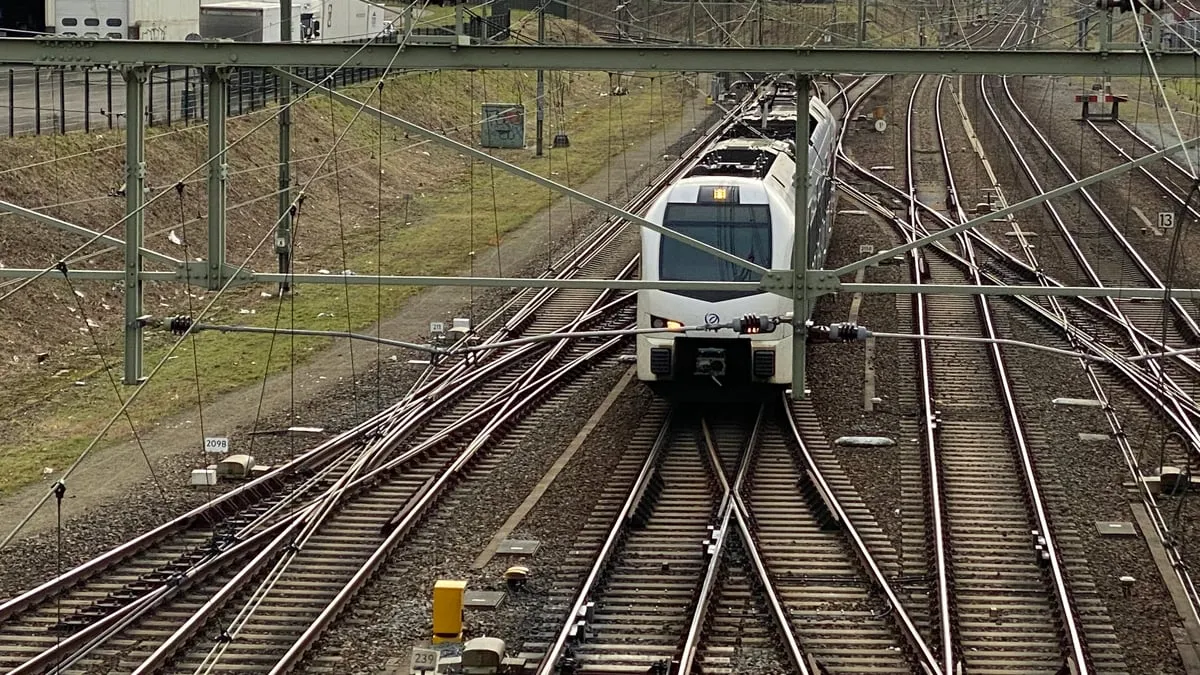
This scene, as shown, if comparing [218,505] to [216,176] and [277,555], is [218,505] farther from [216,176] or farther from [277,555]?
[216,176]

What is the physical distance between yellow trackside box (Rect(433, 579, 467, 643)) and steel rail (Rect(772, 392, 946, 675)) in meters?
3.25

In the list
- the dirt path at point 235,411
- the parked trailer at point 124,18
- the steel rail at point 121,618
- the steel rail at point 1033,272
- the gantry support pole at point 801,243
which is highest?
the parked trailer at point 124,18

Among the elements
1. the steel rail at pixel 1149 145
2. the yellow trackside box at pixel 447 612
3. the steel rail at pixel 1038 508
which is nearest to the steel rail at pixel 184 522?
the yellow trackside box at pixel 447 612

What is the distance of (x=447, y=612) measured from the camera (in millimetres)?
13039

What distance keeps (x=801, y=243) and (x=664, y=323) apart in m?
5.77

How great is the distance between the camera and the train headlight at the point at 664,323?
18797 mm

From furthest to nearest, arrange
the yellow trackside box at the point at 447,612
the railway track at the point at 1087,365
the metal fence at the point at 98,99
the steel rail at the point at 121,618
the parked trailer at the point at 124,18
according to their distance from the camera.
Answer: the metal fence at the point at 98,99
the parked trailer at the point at 124,18
the railway track at the point at 1087,365
the yellow trackside box at the point at 447,612
the steel rail at the point at 121,618

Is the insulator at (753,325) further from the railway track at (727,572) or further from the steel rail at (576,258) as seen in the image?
the steel rail at (576,258)

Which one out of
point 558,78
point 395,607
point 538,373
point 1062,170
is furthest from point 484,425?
point 558,78

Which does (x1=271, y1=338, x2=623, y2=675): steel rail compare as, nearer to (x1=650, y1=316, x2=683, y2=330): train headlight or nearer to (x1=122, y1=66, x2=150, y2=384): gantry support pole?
(x1=650, y1=316, x2=683, y2=330): train headlight

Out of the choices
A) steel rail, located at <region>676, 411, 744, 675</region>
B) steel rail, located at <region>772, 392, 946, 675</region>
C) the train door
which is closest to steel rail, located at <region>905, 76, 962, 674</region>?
steel rail, located at <region>772, 392, 946, 675</region>

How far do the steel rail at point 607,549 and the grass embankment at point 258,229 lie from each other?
3793mm

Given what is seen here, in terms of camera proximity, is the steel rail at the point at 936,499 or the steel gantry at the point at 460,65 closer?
the steel gantry at the point at 460,65

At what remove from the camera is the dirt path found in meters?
17.0
